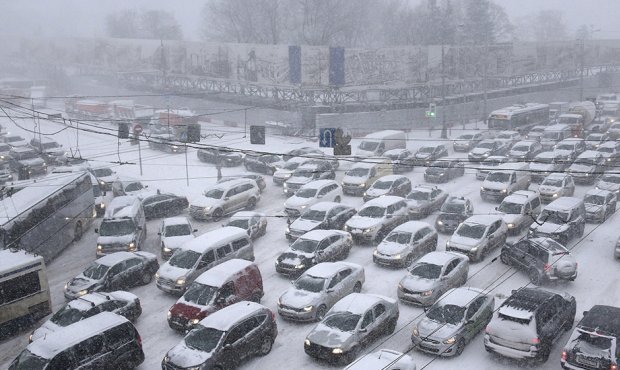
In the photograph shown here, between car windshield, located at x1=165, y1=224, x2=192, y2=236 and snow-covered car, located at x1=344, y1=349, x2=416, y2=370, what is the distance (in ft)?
41.1

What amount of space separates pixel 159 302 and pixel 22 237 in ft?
21.7

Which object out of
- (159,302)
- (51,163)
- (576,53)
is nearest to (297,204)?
(159,302)

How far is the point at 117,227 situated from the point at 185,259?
5151mm

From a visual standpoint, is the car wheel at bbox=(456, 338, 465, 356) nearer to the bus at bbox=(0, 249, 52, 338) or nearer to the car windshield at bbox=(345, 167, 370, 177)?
the bus at bbox=(0, 249, 52, 338)

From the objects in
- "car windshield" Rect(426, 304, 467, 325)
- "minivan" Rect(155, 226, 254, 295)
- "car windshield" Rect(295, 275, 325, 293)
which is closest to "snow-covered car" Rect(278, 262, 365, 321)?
"car windshield" Rect(295, 275, 325, 293)

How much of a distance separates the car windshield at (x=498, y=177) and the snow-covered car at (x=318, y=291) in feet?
44.6

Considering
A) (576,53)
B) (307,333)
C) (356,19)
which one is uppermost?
(356,19)

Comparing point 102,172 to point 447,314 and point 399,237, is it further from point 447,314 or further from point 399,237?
point 447,314

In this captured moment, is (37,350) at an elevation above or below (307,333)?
above

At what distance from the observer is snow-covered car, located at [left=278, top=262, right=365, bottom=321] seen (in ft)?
58.4

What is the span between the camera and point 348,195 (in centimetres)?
3150

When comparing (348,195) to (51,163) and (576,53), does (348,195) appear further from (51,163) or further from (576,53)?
(576,53)

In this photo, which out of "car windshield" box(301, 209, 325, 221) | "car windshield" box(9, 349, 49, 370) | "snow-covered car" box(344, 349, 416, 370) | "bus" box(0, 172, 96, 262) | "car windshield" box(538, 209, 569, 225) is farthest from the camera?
"car windshield" box(301, 209, 325, 221)

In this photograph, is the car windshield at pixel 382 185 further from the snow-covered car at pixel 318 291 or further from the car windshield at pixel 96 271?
the car windshield at pixel 96 271
